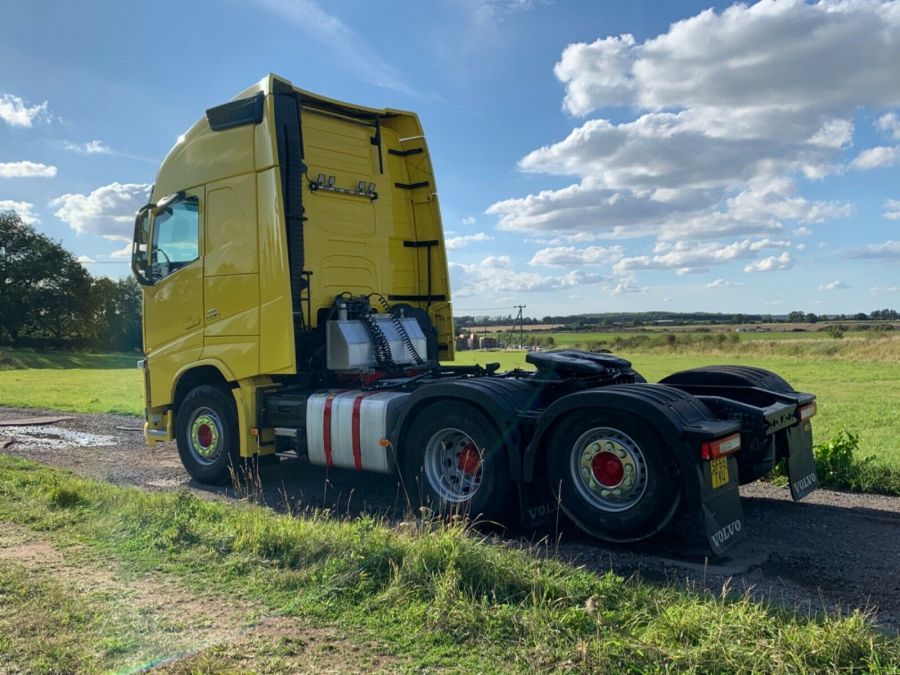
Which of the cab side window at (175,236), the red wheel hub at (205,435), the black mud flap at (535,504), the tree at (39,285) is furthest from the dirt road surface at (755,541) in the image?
the tree at (39,285)

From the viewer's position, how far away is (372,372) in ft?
25.6

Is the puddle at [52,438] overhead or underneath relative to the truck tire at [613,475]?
underneath

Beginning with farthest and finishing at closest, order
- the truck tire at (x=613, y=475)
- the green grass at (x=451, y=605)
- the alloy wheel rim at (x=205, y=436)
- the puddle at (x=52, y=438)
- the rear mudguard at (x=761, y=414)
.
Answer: the puddle at (x=52, y=438)
the alloy wheel rim at (x=205, y=436)
the rear mudguard at (x=761, y=414)
the truck tire at (x=613, y=475)
the green grass at (x=451, y=605)

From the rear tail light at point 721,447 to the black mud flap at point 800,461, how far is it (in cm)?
119

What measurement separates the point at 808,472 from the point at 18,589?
233 inches

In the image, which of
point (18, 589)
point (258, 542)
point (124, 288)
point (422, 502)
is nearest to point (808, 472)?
point (422, 502)

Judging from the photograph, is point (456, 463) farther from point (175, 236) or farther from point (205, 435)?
point (175, 236)

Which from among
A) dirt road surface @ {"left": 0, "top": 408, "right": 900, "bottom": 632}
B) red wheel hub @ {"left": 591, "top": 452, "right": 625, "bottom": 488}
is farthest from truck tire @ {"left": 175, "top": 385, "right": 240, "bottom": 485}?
red wheel hub @ {"left": 591, "top": 452, "right": 625, "bottom": 488}

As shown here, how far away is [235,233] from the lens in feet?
25.2

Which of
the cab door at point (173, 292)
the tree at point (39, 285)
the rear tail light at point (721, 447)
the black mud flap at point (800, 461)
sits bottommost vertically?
the black mud flap at point (800, 461)

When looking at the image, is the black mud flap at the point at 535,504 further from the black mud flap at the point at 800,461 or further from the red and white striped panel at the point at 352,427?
the black mud flap at the point at 800,461

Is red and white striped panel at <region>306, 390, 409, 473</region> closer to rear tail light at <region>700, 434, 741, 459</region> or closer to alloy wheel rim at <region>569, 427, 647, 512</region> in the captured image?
alloy wheel rim at <region>569, 427, 647, 512</region>

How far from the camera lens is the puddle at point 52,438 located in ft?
35.2

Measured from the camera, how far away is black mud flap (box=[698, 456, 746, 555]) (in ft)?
15.4
